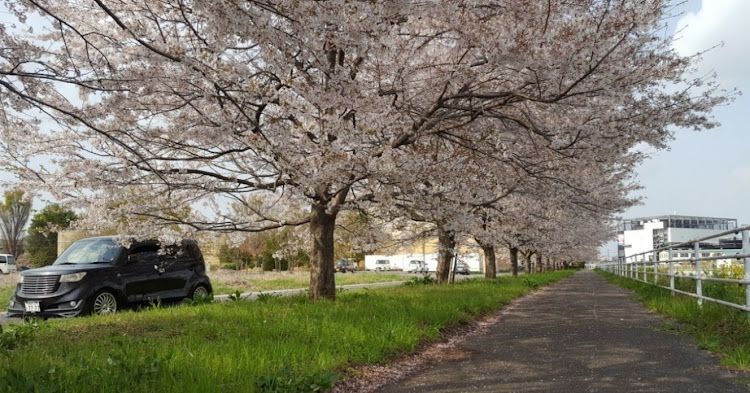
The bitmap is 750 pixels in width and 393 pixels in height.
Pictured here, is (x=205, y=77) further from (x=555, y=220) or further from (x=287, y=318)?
(x=555, y=220)

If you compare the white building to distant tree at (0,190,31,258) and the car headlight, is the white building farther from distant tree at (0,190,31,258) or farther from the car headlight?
the car headlight

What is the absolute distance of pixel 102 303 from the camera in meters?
10.0

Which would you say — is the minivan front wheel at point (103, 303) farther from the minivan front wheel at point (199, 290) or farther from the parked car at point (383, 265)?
the parked car at point (383, 265)

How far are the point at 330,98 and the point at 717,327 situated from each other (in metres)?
5.92

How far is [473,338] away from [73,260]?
27.4ft

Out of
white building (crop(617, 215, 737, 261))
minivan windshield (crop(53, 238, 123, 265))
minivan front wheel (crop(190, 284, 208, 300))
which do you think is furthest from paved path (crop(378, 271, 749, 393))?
white building (crop(617, 215, 737, 261))

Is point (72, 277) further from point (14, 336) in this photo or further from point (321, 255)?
point (321, 255)

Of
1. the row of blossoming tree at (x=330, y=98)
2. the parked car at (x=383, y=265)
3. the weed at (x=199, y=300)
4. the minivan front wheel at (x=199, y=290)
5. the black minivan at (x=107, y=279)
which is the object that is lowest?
the parked car at (x=383, y=265)

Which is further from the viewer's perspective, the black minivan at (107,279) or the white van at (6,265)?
the white van at (6,265)

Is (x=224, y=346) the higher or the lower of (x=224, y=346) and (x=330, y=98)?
the lower

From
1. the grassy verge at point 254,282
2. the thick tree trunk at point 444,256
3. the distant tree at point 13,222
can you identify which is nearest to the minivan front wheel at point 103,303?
the grassy verge at point 254,282

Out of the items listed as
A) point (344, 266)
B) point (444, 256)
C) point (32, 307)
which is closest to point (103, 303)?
point (32, 307)

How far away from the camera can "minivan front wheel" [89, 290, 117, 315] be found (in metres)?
9.80

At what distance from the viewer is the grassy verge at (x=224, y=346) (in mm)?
4016
